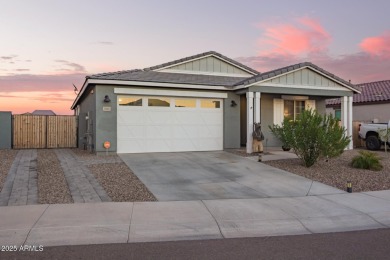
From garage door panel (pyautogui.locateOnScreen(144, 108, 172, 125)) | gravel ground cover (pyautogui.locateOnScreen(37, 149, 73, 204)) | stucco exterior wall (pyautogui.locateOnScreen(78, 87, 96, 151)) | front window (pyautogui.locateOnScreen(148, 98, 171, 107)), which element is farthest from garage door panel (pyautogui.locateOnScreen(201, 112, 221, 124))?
gravel ground cover (pyautogui.locateOnScreen(37, 149, 73, 204))

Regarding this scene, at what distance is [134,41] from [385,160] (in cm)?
1213

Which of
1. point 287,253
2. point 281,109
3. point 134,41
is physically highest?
point 134,41

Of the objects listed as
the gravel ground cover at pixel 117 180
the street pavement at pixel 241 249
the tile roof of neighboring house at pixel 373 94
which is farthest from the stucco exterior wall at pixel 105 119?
the tile roof of neighboring house at pixel 373 94

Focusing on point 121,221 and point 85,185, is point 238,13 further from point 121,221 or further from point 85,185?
point 121,221

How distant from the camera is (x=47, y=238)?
5.29 m

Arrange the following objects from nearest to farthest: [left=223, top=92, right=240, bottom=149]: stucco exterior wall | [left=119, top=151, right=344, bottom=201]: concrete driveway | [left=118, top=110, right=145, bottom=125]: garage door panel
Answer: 1. [left=119, top=151, right=344, bottom=201]: concrete driveway
2. [left=118, top=110, right=145, bottom=125]: garage door panel
3. [left=223, top=92, right=240, bottom=149]: stucco exterior wall

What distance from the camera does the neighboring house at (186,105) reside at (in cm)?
1531

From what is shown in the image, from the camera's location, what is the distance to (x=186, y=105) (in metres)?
16.6

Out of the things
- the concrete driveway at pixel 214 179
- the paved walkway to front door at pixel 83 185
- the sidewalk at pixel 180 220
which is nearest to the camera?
the sidewalk at pixel 180 220

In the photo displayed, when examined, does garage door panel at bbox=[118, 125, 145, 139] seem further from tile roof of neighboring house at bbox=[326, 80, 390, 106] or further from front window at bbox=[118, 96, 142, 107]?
tile roof of neighboring house at bbox=[326, 80, 390, 106]

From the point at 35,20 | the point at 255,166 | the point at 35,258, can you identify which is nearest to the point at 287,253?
the point at 35,258

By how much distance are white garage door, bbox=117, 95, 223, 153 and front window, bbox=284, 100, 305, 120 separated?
4071 millimetres

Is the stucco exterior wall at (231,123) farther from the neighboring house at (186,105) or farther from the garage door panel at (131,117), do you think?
the garage door panel at (131,117)

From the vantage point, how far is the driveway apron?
294 inches
